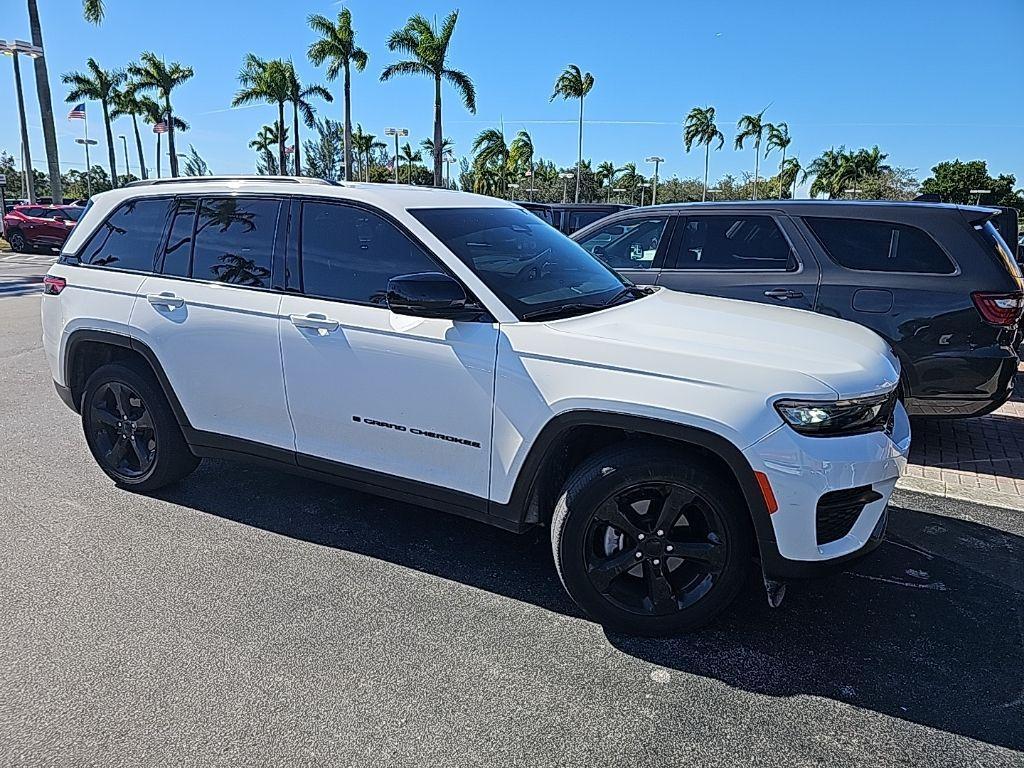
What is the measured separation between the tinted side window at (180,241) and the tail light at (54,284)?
2.60 ft

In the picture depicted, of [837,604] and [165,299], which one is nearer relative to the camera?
[837,604]

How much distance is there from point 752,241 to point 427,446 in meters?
3.56

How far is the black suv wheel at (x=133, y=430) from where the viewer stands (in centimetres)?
410

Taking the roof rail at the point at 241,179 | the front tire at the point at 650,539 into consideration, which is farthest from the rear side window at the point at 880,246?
the roof rail at the point at 241,179

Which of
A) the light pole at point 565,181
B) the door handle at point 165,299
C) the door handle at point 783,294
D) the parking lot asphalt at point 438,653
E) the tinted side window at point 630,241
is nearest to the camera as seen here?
the parking lot asphalt at point 438,653

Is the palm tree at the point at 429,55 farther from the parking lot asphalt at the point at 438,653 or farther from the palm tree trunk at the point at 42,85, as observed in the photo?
the parking lot asphalt at the point at 438,653

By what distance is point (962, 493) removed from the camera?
455 centimetres

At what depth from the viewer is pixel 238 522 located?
3977 mm

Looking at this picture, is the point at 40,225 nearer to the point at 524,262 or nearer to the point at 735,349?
the point at 524,262

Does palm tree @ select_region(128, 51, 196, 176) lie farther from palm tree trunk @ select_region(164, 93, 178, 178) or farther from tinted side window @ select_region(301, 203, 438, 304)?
tinted side window @ select_region(301, 203, 438, 304)

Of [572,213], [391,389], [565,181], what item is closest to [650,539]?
[391,389]

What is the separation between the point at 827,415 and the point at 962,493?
2636 mm

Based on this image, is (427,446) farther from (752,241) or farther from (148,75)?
(148,75)

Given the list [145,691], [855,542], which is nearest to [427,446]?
[145,691]
